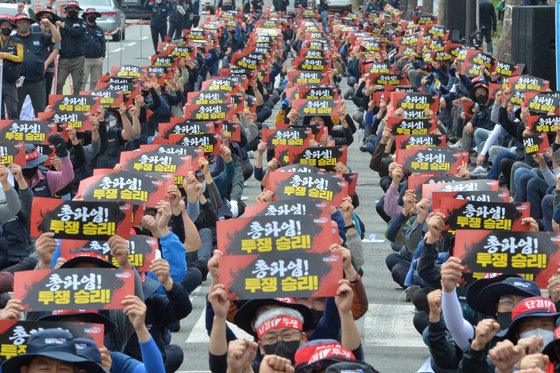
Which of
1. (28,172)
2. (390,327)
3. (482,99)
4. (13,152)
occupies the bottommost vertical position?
(390,327)

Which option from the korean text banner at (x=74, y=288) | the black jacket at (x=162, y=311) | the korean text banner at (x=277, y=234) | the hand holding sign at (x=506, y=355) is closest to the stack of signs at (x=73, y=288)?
the korean text banner at (x=74, y=288)

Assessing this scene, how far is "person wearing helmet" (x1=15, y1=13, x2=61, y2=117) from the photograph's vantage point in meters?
20.6

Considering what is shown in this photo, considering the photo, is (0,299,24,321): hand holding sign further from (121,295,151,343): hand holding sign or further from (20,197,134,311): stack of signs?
(121,295,151,343): hand holding sign

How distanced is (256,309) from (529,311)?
161 cm

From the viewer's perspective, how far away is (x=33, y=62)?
20703 millimetres

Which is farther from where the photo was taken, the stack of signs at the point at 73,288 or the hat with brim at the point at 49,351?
the stack of signs at the point at 73,288

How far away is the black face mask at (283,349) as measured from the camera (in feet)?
22.1

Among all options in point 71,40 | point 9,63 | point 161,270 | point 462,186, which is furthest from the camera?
point 71,40

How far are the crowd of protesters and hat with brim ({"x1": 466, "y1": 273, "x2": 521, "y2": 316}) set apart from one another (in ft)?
0.03

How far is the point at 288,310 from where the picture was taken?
7.27 metres

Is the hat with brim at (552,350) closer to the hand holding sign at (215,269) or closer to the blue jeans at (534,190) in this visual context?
the hand holding sign at (215,269)

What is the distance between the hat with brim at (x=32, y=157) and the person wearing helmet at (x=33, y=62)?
8.11 meters

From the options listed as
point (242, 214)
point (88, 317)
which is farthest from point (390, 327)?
point (88, 317)

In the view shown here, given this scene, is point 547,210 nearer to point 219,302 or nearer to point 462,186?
point 462,186
